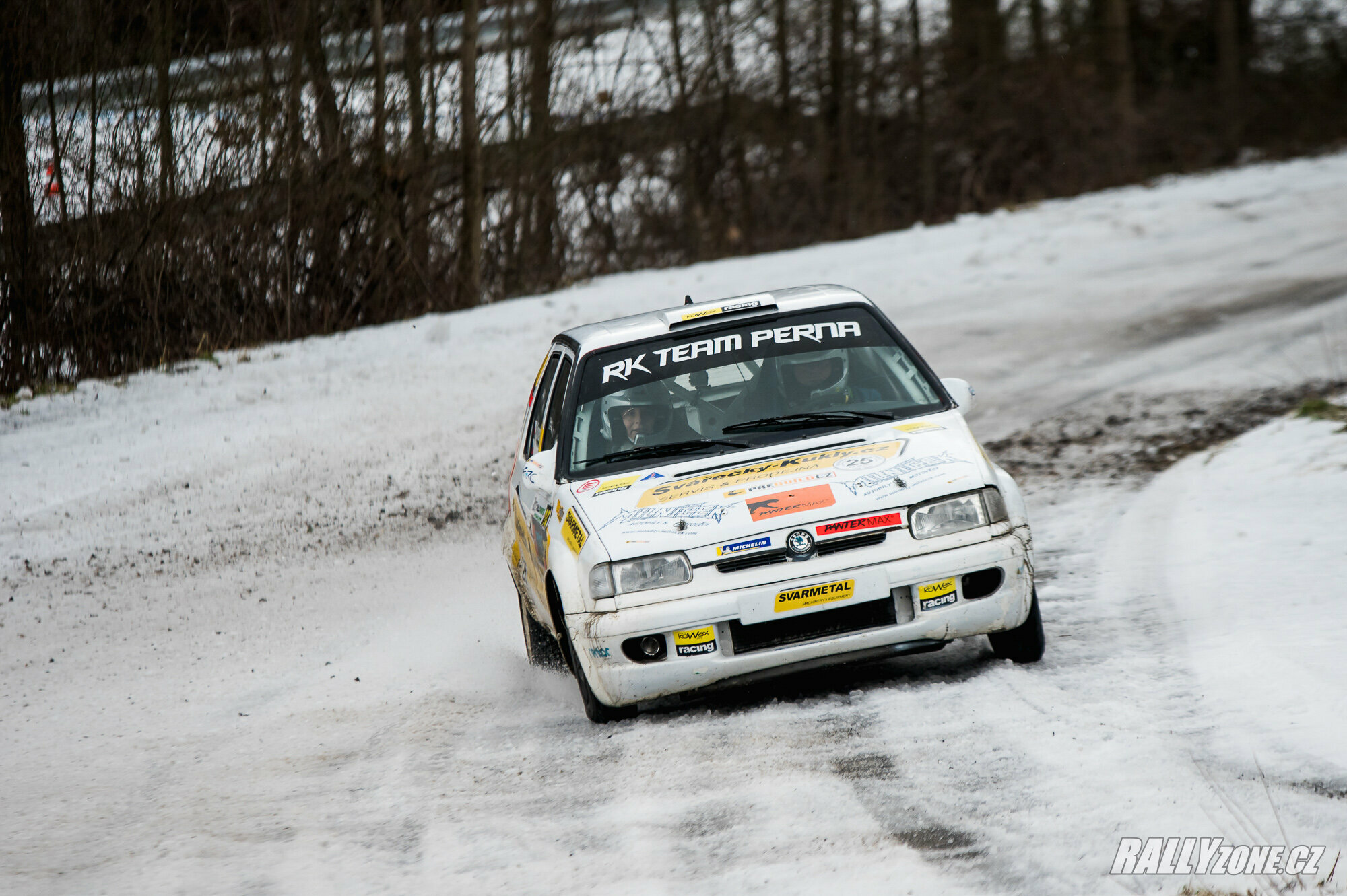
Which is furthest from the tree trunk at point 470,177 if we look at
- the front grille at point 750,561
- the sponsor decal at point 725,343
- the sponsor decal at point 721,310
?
the front grille at point 750,561

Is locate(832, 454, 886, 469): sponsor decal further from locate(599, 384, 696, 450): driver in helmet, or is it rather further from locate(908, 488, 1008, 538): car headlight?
locate(599, 384, 696, 450): driver in helmet

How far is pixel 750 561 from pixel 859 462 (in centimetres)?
63

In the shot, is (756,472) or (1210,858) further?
(756,472)

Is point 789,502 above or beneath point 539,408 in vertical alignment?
beneath

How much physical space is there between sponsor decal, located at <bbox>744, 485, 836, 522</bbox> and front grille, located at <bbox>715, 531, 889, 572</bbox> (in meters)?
0.13

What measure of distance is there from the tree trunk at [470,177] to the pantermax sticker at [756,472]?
38.8 ft

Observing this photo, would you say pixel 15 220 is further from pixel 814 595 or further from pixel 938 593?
pixel 938 593

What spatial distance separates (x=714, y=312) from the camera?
6.21 m

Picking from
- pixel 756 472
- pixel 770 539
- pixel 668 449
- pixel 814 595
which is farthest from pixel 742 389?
pixel 814 595

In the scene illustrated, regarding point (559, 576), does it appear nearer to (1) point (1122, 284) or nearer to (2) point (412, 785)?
(2) point (412, 785)

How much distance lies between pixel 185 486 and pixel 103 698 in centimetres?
370

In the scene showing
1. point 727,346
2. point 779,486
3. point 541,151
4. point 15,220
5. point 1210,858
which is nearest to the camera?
point 1210,858

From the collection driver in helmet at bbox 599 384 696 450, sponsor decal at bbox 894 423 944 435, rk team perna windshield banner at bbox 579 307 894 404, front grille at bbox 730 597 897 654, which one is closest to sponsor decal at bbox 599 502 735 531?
front grille at bbox 730 597 897 654

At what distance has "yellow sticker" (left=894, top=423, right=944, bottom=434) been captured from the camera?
5.39 meters
